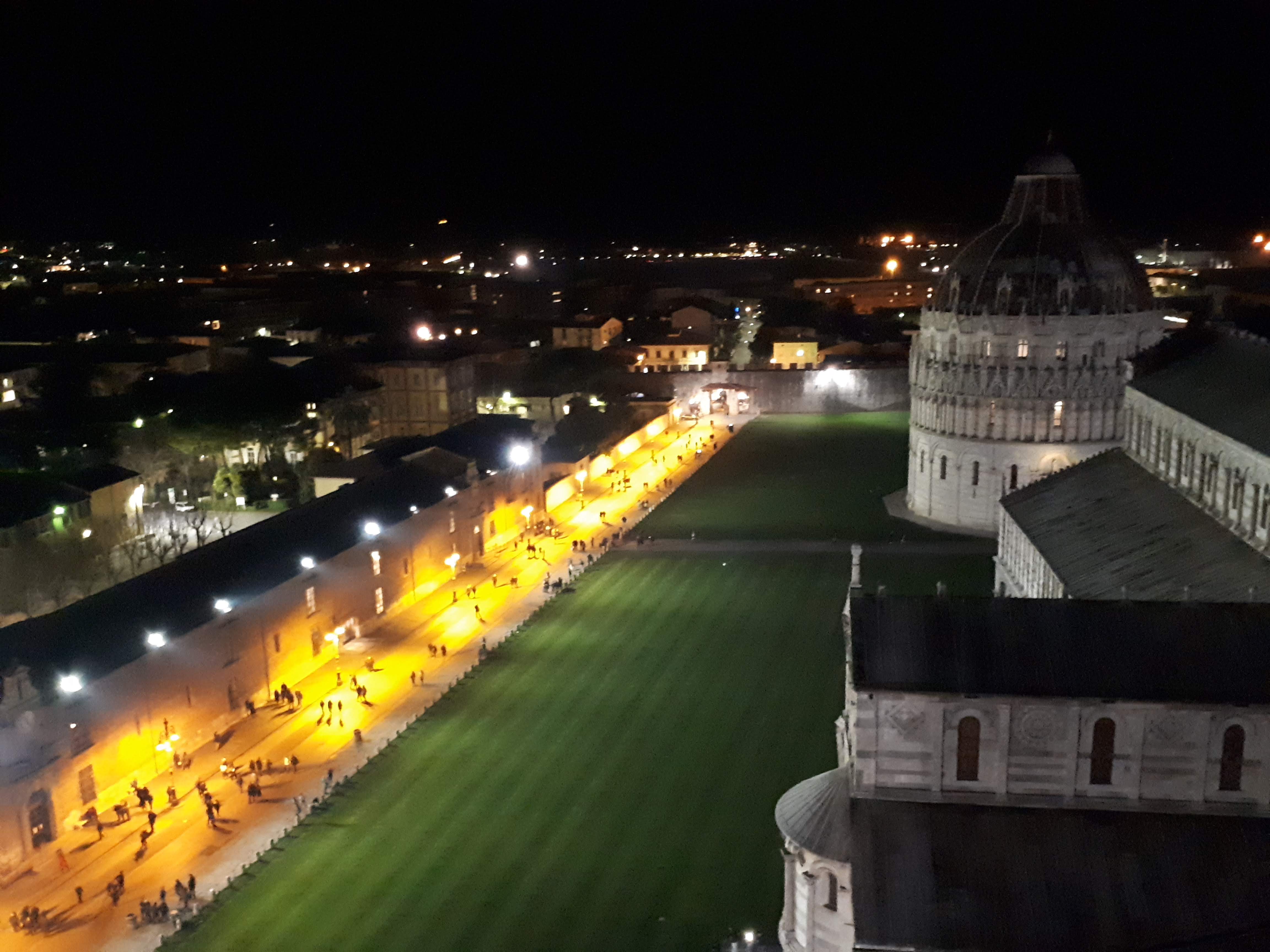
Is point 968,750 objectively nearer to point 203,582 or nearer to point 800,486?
point 203,582

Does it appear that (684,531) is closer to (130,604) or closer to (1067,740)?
(130,604)

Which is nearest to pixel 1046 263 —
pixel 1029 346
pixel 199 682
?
pixel 1029 346

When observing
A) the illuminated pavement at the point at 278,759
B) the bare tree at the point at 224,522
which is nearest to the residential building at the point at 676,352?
the bare tree at the point at 224,522

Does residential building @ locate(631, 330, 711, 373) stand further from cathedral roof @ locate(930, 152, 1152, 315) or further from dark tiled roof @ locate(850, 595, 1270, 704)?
dark tiled roof @ locate(850, 595, 1270, 704)

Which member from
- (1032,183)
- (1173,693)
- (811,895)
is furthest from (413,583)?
(1032,183)

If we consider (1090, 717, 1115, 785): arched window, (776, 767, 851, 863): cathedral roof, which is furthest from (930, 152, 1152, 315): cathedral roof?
(776, 767, 851, 863): cathedral roof
